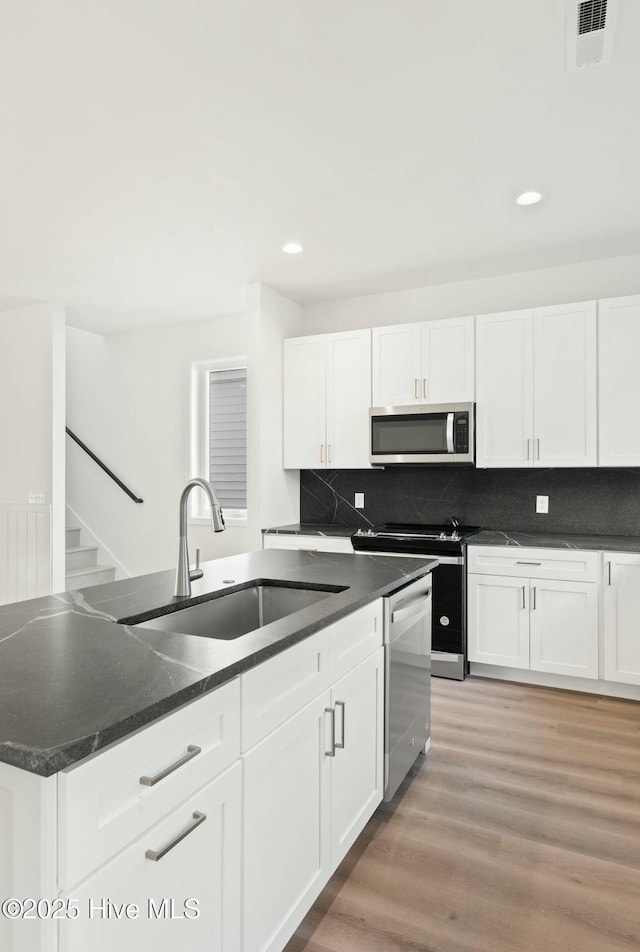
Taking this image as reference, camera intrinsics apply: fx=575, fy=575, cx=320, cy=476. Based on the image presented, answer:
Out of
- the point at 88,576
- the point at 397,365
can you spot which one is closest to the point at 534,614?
the point at 397,365

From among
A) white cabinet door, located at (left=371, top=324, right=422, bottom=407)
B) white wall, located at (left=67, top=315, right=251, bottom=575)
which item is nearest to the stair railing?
white wall, located at (left=67, top=315, right=251, bottom=575)

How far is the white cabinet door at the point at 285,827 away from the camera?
1.28 meters

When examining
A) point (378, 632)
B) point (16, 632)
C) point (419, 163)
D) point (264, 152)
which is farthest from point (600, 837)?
point (264, 152)

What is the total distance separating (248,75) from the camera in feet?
6.86

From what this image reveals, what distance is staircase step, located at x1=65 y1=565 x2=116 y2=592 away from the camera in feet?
17.2

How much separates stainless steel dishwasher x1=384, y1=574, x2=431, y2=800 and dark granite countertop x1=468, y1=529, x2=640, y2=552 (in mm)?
1186

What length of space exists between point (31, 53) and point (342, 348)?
2669 millimetres

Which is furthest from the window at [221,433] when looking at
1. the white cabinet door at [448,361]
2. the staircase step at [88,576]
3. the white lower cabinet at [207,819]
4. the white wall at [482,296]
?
the white lower cabinet at [207,819]

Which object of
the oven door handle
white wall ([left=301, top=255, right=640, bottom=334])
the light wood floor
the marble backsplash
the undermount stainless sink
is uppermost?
white wall ([left=301, top=255, right=640, bottom=334])

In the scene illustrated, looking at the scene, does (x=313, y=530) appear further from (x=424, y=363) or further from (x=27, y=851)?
(x=27, y=851)

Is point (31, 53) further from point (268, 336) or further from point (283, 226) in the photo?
point (268, 336)

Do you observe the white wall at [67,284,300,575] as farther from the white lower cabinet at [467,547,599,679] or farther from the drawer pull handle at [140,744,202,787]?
the drawer pull handle at [140,744,202,787]

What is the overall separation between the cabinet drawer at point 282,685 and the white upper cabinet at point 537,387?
2.54 m

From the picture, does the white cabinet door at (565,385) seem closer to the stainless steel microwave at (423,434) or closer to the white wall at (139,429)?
the stainless steel microwave at (423,434)
